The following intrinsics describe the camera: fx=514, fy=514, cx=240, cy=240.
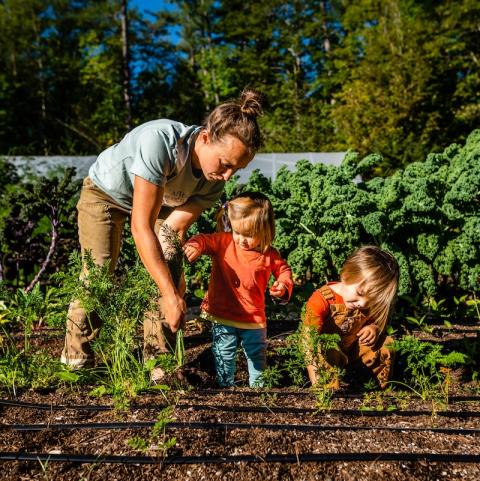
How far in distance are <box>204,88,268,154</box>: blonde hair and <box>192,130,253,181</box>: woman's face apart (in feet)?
0.08

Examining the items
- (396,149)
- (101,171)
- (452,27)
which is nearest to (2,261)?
(101,171)

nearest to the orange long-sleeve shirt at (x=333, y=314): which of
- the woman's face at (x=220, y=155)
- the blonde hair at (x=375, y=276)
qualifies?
the blonde hair at (x=375, y=276)

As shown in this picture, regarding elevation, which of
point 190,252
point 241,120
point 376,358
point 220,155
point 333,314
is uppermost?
point 241,120

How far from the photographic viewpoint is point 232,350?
2.70 metres

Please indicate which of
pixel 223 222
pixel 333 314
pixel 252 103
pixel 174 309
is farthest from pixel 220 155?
pixel 333 314

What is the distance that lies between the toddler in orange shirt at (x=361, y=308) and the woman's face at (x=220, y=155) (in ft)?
2.50

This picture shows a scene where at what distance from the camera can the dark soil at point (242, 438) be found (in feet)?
5.21

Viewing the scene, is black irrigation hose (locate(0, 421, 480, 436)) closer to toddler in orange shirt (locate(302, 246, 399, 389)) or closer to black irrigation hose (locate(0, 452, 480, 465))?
black irrigation hose (locate(0, 452, 480, 465))

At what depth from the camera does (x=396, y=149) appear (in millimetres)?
8328

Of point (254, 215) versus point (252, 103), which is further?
point (254, 215)

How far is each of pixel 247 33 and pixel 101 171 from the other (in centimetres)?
2309

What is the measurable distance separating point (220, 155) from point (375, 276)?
99cm

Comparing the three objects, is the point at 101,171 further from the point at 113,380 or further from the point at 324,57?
the point at 324,57

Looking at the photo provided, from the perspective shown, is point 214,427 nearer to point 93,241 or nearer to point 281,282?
point 281,282
